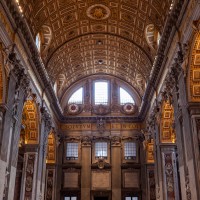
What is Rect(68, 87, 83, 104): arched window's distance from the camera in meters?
28.5

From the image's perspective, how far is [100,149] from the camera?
26.6 metres

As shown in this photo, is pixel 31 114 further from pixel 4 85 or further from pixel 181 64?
pixel 181 64

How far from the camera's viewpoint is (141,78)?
2592cm

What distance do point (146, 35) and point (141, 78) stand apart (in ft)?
19.5

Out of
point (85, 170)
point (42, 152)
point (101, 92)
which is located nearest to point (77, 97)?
point (101, 92)

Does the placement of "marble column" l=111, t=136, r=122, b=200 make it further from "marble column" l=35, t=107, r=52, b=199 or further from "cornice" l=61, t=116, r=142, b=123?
"marble column" l=35, t=107, r=52, b=199

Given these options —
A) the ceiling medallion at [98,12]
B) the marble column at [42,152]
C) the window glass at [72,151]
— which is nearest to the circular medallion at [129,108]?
the window glass at [72,151]

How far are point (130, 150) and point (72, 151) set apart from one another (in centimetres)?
466

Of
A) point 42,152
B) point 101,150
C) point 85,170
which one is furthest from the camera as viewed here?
point 101,150

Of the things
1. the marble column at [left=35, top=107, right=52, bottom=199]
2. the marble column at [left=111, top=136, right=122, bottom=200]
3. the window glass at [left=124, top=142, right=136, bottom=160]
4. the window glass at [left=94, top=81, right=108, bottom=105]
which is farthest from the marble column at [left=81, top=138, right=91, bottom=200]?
the marble column at [left=35, top=107, right=52, bottom=199]

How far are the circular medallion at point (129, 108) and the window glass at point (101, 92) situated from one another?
5.41ft

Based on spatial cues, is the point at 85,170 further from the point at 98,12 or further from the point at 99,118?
the point at 98,12

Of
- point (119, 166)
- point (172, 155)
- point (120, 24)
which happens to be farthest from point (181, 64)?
point (119, 166)

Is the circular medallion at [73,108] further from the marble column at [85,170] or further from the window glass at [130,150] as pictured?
the window glass at [130,150]
